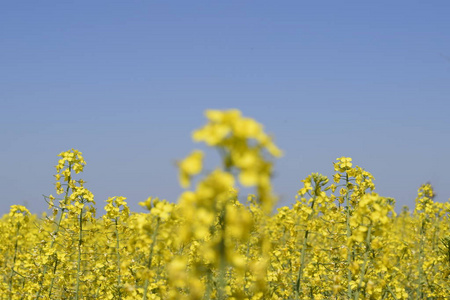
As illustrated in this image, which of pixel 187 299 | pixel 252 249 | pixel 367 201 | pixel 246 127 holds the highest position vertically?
pixel 252 249

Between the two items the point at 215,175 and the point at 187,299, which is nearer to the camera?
the point at 215,175

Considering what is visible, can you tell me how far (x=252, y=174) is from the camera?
2643 mm

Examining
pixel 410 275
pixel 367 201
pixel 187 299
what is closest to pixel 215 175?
pixel 187 299

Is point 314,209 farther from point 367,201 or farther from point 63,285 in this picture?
point 63,285

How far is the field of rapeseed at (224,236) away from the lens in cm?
276

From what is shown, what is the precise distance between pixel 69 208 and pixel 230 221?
5841 mm

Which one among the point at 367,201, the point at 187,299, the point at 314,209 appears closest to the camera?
the point at 187,299

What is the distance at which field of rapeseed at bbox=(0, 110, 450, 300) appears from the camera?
2762mm

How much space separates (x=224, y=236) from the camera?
2857mm

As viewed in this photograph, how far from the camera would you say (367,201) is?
15.7 ft

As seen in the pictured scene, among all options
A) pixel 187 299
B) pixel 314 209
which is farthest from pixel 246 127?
pixel 314 209

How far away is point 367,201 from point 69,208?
5.18 metres

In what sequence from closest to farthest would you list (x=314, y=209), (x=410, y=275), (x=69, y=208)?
(x=314, y=209)
(x=69, y=208)
(x=410, y=275)

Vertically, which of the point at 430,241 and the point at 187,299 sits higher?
the point at 430,241
